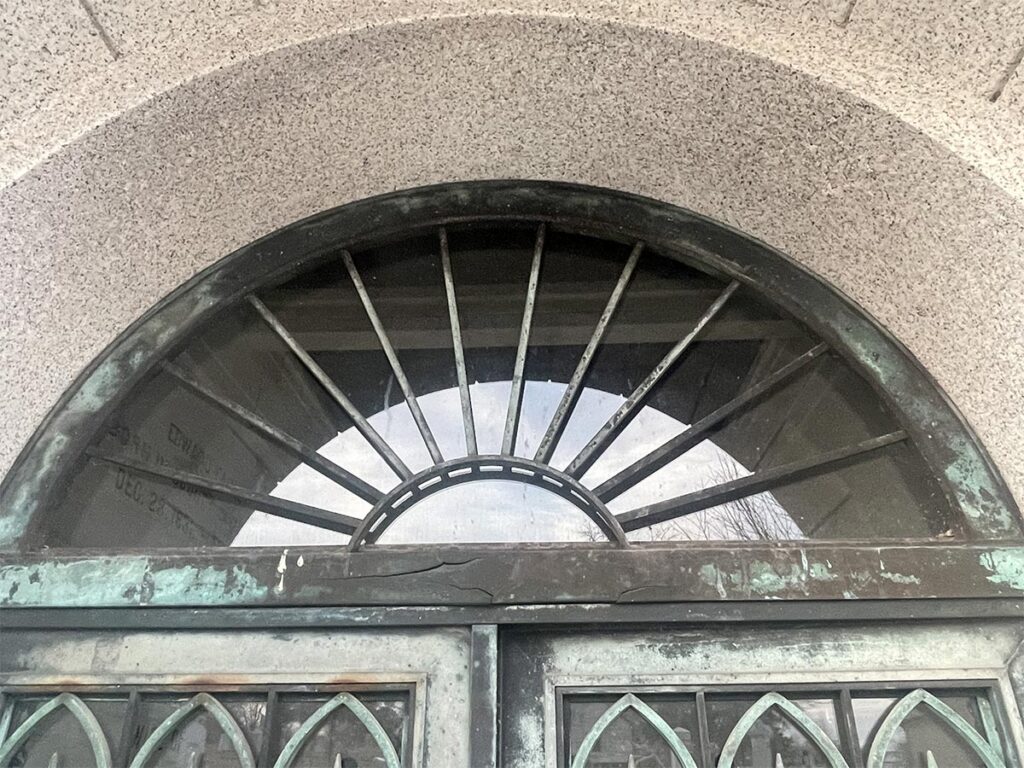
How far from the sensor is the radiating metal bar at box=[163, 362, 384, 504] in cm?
147

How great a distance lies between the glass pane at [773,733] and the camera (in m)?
1.23

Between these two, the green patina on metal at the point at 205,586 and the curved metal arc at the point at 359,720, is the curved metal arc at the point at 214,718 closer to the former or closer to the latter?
the curved metal arc at the point at 359,720

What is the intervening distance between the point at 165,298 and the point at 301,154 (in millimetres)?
421

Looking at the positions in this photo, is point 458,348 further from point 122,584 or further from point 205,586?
point 122,584

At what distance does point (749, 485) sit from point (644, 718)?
0.46 m

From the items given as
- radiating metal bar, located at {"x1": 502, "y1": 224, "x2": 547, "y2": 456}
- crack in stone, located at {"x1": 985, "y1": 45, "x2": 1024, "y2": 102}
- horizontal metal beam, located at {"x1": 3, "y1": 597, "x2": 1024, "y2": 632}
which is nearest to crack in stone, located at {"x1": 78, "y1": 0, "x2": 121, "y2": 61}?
radiating metal bar, located at {"x1": 502, "y1": 224, "x2": 547, "y2": 456}

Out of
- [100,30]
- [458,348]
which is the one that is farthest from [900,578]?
[100,30]

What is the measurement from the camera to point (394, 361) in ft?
5.18

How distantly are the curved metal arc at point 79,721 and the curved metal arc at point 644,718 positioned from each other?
0.76 meters

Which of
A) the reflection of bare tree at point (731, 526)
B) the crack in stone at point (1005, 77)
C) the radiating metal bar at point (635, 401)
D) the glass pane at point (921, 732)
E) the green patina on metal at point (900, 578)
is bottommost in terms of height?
the glass pane at point (921, 732)

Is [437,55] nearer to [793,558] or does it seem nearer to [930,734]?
[793,558]

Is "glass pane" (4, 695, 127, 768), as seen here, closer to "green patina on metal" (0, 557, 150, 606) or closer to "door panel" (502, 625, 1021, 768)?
"green patina on metal" (0, 557, 150, 606)

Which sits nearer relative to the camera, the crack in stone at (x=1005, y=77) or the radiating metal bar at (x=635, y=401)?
the crack in stone at (x=1005, y=77)

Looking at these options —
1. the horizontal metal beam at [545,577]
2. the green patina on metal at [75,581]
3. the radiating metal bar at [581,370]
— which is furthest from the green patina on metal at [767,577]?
the green patina on metal at [75,581]
